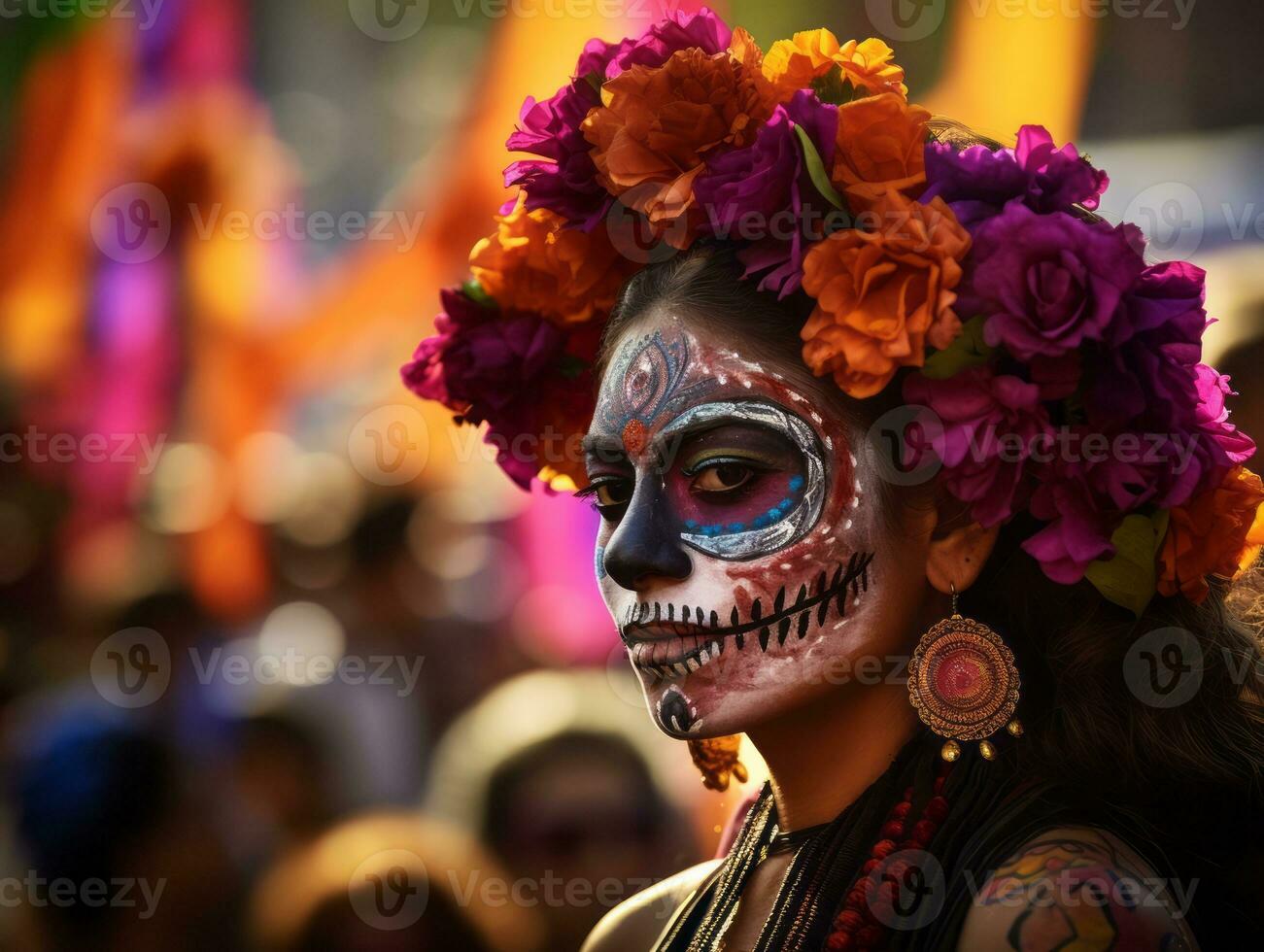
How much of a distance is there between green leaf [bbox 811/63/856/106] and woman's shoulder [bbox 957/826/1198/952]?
1.40 metres

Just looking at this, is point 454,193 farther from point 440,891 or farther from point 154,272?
point 440,891

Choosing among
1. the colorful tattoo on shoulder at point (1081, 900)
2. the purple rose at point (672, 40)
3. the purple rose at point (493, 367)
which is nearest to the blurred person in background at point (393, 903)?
the purple rose at point (493, 367)

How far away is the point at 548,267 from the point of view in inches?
123

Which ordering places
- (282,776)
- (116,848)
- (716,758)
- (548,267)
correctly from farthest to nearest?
(282,776)
(116,848)
(716,758)
(548,267)

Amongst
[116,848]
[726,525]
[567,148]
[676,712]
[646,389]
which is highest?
[567,148]

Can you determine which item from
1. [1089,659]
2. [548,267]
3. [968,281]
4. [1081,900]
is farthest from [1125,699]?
[548,267]

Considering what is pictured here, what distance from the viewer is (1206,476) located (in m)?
2.52

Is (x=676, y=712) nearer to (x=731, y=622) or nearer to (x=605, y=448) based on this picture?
(x=731, y=622)

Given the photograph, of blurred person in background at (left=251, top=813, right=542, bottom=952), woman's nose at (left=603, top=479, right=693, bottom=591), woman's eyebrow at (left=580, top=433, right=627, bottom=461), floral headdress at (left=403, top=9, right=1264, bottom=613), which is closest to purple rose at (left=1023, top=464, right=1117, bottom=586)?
floral headdress at (left=403, top=9, right=1264, bottom=613)

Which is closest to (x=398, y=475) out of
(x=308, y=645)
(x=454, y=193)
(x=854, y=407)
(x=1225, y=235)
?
(x=308, y=645)

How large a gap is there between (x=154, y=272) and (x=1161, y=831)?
332 inches

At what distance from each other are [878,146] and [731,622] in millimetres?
913

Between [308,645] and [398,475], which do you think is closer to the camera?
[308,645]

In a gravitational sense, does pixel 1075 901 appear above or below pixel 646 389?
below
